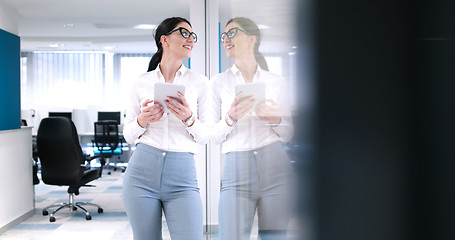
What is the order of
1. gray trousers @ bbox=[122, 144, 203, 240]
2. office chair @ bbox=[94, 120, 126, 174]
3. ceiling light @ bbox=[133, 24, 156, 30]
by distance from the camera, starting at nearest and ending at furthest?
gray trousers @ bbox=[122, 144, 203, 240]
ceiling light @ bbox=[133, 24, 156, 30]
office chair @ bbox=[94, 120, 126, 174]

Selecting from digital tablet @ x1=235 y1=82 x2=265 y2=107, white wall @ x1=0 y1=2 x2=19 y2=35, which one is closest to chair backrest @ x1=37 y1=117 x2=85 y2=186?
white wall @ x1=0 y1=2 x2=19 y2=35

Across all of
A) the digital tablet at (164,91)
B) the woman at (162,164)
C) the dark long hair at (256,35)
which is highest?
the digital tablet at (164,91)

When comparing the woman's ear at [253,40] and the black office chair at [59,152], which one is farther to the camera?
the black office chair at [59,152]

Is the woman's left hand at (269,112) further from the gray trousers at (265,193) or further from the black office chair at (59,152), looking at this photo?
the black office chair at (59,152)

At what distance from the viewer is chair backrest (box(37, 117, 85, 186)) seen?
11.6 ft

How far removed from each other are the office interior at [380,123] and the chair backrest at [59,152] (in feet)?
12.3

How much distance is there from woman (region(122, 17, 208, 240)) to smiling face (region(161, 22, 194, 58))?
6.0 inches

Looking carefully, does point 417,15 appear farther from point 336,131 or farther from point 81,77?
point 81,77

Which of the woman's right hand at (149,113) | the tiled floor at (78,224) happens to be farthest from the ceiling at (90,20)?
the woman's right hand at (149,113)

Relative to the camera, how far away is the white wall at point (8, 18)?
3742 millimetres

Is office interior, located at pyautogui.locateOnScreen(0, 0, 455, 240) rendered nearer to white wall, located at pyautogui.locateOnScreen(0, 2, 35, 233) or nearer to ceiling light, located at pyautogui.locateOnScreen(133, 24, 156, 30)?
white wall, located at pyautogui.locateOnScreen(0, 2, 35, 233)

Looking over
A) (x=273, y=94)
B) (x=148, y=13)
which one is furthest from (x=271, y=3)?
(x=148, y=13)

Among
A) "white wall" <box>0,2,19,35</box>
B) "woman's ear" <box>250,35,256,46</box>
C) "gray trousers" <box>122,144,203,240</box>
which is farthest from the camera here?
"white wall" <box>0,2,19,35</box>

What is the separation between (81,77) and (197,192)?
329 inches
